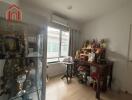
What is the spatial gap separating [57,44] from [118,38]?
209 cm

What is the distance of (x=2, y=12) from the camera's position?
3.01 feet

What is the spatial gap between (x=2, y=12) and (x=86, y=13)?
10.4ft

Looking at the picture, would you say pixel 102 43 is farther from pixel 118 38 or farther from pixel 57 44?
pixel 57 44

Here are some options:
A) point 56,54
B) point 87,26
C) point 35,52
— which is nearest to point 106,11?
point 87,26

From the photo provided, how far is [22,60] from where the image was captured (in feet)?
3.77

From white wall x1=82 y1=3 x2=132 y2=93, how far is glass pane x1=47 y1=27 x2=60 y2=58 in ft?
5.17

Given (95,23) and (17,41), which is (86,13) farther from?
(17,41)

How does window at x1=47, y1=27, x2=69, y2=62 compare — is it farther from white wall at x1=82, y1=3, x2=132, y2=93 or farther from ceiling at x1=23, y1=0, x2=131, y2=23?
white wall at x1=82, y1=3, x2=132, y2=93

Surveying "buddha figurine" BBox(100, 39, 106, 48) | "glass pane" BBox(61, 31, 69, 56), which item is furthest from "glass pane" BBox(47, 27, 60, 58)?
"buddha figurine" BBox(100, 39, 106, 48)

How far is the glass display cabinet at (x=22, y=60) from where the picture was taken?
1.03 metres

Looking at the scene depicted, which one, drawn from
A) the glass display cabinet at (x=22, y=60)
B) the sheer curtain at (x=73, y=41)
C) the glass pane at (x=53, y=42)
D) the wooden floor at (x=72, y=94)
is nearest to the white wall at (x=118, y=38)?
the wooden floor at (x=72, y=94)

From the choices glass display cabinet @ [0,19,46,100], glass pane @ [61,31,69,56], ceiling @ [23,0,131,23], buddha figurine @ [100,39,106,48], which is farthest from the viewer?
glass pane @ [61,31,69,56]

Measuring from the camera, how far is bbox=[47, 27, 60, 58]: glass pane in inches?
151

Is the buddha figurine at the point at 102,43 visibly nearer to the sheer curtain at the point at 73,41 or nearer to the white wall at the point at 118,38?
the white wall at the point at 118,38
